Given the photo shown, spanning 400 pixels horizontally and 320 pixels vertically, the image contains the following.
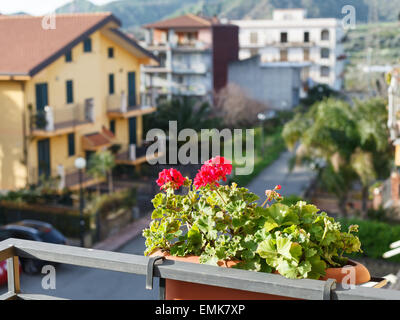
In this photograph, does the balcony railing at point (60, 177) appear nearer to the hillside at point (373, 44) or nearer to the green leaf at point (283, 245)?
the green leaf at point (283, 245)

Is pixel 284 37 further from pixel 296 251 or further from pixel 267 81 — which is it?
pixel 296 251

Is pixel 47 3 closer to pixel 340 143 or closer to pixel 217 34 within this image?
pixel 340 143

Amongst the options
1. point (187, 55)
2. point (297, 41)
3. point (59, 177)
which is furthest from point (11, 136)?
point (297, 41)

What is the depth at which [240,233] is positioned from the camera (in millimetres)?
1132

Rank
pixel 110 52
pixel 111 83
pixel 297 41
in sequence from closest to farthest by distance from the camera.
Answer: pixel 110 52
pixel 111 83
pixel 297 41

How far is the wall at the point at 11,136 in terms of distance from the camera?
9.25 m

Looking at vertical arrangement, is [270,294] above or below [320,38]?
below

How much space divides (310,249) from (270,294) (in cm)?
12

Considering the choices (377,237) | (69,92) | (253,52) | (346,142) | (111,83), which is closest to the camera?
(377,237)

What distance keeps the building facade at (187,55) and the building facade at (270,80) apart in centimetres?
75

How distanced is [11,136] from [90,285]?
391 cm

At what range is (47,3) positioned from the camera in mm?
5391

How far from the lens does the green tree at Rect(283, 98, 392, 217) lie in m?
8.95

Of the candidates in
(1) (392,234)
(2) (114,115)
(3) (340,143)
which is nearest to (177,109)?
(2) (114,115)
